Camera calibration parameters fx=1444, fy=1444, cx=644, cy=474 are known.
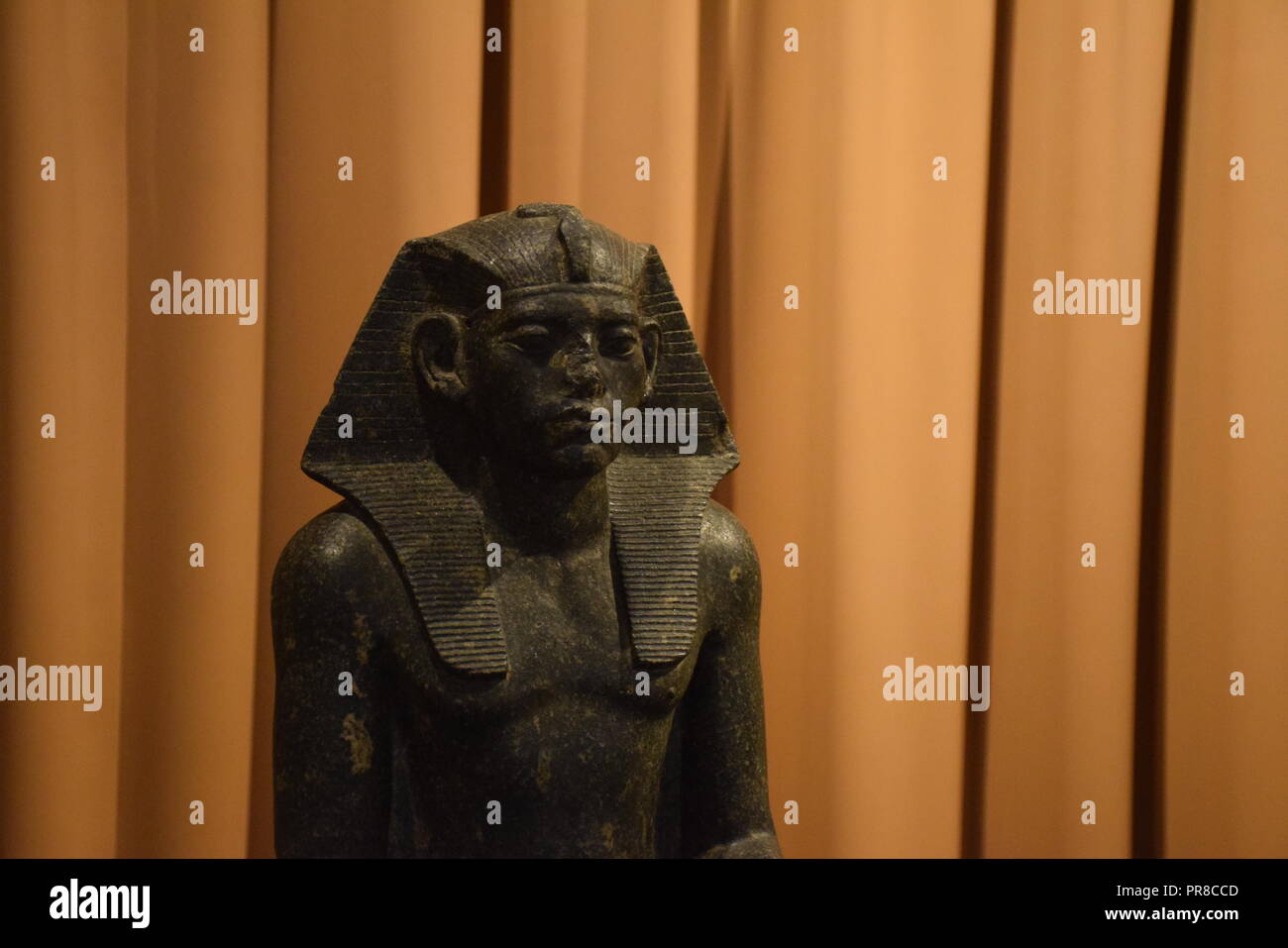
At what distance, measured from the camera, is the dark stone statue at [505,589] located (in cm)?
198

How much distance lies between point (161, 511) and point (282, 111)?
770mm

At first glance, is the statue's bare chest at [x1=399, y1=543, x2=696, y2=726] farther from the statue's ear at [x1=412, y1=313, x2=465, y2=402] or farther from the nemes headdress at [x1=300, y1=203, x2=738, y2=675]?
the statue's ear at [x1=412, y1=313, x2=465, y2=402]

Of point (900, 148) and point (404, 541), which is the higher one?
point (900, 148)

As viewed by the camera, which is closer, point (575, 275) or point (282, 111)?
point (575, 275)

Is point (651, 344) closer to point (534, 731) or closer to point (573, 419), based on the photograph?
point (573, 419)

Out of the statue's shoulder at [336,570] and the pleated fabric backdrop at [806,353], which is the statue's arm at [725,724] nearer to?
the statue's shoulder at [336,570]

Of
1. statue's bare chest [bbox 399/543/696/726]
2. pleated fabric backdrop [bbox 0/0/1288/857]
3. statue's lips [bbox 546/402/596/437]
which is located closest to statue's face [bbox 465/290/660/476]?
statue's lips [bbox 546/402/596/437]

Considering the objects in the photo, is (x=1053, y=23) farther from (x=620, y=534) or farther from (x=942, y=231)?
(x=620, y=534)

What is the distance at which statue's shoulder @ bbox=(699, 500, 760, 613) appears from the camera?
213 cm

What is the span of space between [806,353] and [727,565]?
0.76 meters

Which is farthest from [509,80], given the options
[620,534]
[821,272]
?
[620,534]

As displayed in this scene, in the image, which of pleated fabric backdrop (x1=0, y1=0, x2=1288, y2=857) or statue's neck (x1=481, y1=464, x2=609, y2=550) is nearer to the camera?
statue's neck (x1=481, y1=464, x2=609, y2=550)

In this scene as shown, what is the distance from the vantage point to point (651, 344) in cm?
211

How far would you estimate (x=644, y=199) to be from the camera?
2.72m
